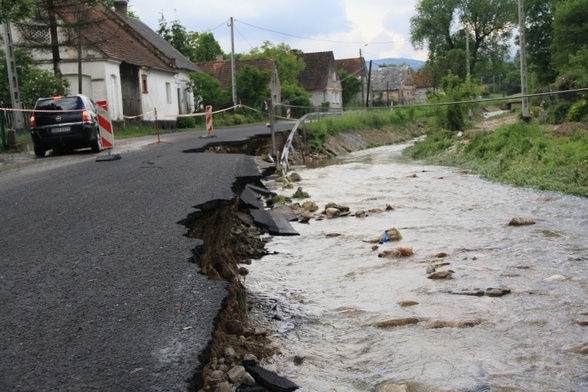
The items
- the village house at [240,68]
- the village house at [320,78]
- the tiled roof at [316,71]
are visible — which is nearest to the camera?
the village house at [240,68]

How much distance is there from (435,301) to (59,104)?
558 inches

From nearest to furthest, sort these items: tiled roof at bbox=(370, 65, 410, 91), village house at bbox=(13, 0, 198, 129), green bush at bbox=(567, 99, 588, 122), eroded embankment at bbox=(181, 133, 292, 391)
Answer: eroded embankment at bbox=(181, 133, 292, 391), green bush at bbox=(567, 99, 588, 122), village house at bbox=(13, 0, 198, 129), tiled roof at bbox=(370, 65, 410, 91)

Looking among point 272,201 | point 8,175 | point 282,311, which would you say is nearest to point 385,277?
point 282,311

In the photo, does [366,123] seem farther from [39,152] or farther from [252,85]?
[39,152]

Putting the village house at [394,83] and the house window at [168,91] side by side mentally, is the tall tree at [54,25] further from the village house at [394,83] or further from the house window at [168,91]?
the village house at [394,83]

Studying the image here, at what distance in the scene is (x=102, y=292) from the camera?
183 inches

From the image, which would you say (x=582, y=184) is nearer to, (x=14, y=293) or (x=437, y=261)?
(x=437, y=261)

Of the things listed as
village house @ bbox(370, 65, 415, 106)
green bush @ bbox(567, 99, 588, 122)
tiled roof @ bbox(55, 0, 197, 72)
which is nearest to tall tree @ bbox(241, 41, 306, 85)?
tiled roof @ bbox(55, 0, 197, 72)

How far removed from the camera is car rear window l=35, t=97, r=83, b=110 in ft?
57.7

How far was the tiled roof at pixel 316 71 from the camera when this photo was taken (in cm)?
7162

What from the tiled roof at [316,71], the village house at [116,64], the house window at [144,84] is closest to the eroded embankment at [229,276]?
the village house at [116,64]

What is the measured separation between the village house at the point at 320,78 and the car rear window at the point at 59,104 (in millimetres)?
53133

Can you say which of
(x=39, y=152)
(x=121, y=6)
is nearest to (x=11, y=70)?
(x=39, y=152)

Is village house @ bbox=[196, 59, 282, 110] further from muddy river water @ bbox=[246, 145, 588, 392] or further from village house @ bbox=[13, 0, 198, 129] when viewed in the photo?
muddy river water @ bbox=[246, 145, 588, 392]
